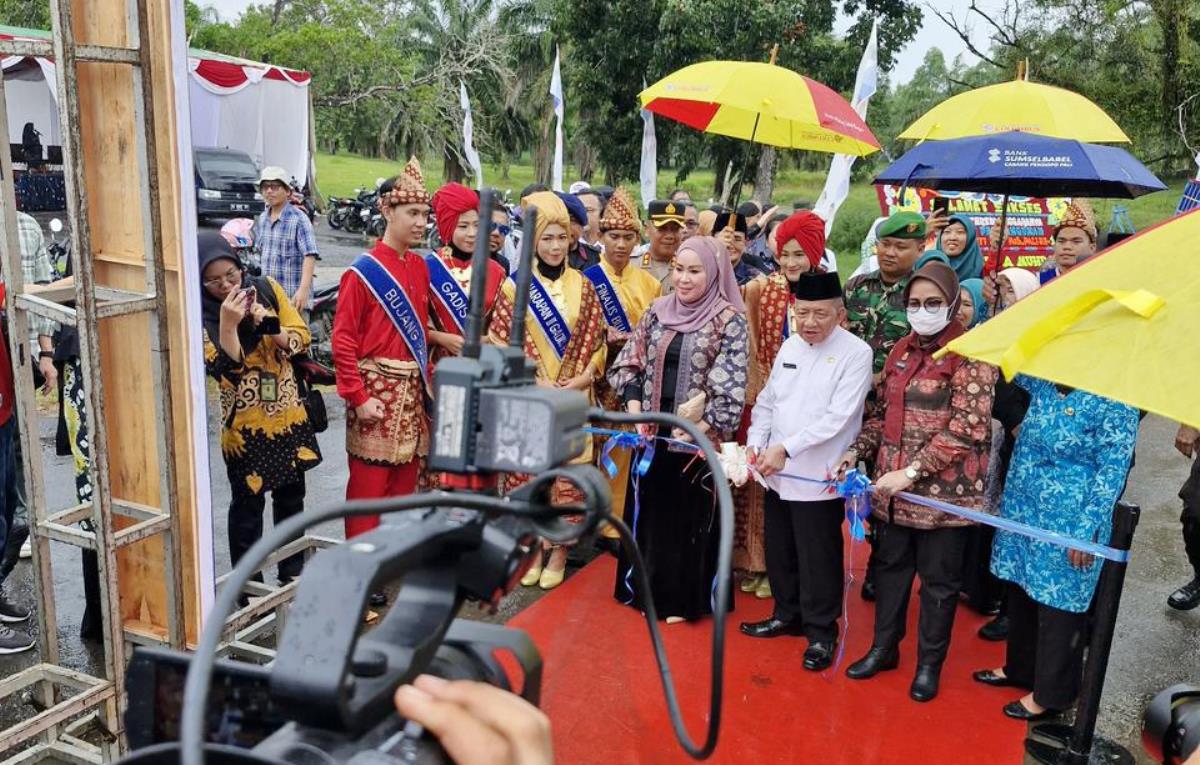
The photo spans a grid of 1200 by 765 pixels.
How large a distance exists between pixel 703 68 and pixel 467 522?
4.63 meters

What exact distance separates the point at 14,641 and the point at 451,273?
240cm

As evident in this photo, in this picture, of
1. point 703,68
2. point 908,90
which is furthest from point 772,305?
point 908,90

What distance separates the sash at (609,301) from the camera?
5059mm

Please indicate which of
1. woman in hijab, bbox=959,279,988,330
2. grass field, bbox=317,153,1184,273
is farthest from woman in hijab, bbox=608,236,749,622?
grass field, bbox=317,153,1184,273

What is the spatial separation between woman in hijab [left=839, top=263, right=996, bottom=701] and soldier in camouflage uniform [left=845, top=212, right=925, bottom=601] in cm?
55

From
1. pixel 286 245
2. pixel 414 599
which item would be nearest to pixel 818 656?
pixel 414 599

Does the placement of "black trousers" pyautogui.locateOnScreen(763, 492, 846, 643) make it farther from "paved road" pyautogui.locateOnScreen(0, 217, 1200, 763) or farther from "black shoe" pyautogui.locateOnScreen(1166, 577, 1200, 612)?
"black shoe" pyautogui.locateOnScreen(1166, 577, 1200, 612)

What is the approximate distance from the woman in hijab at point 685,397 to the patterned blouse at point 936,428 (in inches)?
Answer: 26.2

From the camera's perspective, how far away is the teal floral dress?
3.31 m

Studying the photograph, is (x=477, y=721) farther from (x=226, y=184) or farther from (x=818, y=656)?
(x=226, y=184)

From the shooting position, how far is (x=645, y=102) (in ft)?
17.8

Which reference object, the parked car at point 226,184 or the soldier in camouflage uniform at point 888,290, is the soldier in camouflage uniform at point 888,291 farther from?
the parked car at point 226,184

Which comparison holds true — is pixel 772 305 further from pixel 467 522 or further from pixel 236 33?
pixel 236 33

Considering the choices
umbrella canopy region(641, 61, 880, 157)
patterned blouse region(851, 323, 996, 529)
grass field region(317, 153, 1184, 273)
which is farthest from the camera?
grass field region(317, 153, 1184, 273)
